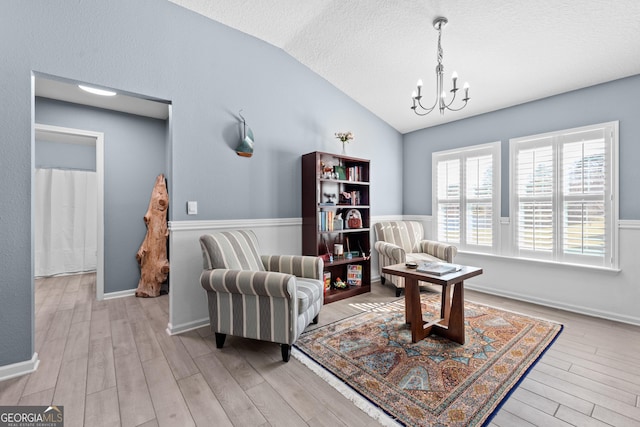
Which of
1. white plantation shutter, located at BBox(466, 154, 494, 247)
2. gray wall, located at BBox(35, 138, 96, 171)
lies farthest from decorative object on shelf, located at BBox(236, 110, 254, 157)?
gray wall, located at BBox(35, 138, 96, 171)

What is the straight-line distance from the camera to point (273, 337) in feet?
6.99

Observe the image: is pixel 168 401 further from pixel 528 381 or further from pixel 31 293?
pixel 528 381

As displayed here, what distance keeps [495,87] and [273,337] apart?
3591 millimetres

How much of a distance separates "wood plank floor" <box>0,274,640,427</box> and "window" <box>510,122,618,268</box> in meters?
0.82

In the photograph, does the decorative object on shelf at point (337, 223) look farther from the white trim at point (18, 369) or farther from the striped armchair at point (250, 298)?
the white trim at point (18, 369)

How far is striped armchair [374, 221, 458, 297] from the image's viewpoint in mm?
3738

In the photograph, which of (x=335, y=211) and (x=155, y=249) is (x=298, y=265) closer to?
(x=335, y=211)

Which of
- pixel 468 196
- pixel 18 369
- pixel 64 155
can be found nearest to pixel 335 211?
pixel 468 196

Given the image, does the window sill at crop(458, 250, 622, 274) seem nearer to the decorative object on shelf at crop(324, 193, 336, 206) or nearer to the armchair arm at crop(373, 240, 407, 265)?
the armchair arm at crop(373, 240, 407, 265)

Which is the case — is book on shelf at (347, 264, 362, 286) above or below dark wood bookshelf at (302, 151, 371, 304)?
below

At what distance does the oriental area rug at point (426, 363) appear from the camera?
64.1 inches

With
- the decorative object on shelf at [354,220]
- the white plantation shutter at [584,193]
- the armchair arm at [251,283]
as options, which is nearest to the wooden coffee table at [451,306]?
the armchair arm at [251,283]

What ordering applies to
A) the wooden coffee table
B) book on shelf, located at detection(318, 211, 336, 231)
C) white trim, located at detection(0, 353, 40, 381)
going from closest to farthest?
white trim, located at detection(0, 353, 40, 381)
the wooden coffee table
book on shelf, located at detection(318, 211, 336, 231)

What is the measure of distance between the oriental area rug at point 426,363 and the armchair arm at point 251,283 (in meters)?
0.58
